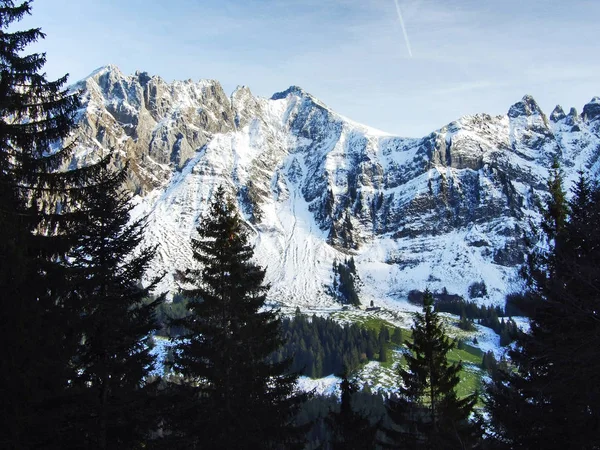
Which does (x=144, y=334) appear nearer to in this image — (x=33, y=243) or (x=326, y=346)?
(x=33, y=243)

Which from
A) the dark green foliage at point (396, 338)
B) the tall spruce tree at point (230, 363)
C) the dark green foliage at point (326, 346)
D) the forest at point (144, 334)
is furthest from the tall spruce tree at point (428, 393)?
the dark green foliage at point (396, 338)

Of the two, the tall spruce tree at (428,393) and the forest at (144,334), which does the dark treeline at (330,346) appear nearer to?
the tall spruce tree at (428,393)

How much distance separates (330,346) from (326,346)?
1863mm

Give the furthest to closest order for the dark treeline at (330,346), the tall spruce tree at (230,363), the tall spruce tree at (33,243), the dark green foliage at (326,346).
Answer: the dark treeline at (330,346)
the dark green foliage at (326,346)
the tall spruce tree at (230,363)
the tall spruce tree at (33,243)

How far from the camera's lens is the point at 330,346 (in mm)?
165375

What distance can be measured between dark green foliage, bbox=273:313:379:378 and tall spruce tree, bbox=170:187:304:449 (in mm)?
129947

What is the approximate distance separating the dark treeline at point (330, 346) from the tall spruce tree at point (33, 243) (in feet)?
452

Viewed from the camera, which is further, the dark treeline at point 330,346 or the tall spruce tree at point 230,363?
the dark treeline at point 330,346

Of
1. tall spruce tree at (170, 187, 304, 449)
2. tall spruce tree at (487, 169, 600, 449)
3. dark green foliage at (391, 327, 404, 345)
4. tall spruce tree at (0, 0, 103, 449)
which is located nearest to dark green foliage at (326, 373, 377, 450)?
tall spruce tree at (170, 187, 304, 449)

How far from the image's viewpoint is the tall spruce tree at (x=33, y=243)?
1064 cm

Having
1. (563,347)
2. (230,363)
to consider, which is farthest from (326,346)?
(563,347)

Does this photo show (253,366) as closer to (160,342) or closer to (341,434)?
(341,434)

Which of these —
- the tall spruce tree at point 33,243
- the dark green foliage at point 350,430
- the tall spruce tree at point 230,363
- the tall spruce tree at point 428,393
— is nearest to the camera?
the tall spruce tree at point 33,243

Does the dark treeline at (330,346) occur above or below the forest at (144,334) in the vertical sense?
above
